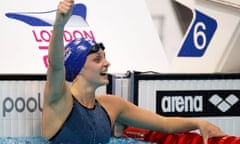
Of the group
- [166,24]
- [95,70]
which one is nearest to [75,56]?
[95,70]

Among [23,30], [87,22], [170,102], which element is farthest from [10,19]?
[170,102]

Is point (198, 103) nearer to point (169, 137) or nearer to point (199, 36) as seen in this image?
point (169, 137)

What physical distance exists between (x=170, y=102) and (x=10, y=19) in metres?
1.08

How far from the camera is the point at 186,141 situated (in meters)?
2.69

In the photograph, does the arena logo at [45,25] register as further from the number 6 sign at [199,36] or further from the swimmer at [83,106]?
the swimmer at [83,106]

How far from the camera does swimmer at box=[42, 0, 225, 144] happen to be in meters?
2.27

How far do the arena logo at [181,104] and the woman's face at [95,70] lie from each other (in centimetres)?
67

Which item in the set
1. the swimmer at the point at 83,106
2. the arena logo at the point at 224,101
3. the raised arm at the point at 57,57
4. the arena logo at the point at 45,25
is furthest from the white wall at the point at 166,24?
the raised arm at the point at 57,57

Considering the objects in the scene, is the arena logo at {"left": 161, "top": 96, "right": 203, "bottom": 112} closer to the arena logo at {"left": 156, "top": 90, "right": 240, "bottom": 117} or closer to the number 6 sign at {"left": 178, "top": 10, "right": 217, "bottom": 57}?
the arena logo at {"left": 156, "top": 90, "right": 240, "bottom": 117}

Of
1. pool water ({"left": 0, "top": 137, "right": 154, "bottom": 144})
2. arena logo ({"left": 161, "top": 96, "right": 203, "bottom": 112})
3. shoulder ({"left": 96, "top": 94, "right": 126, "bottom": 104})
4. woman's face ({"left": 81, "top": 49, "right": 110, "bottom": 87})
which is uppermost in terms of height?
woman's face ({"left": 81, "top": 49, "right": 110, "bottom": 87})

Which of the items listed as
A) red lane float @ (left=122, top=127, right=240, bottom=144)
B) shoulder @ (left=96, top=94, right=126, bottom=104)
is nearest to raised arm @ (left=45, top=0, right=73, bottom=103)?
shoulder @ (left=96, top=94, right=126, bottom=104)

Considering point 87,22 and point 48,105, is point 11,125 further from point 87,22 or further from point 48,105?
point 87,22

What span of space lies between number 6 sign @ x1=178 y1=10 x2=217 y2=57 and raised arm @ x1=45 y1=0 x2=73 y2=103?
169 cm

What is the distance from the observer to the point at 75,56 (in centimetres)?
247
